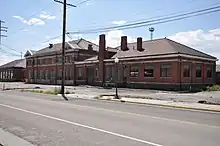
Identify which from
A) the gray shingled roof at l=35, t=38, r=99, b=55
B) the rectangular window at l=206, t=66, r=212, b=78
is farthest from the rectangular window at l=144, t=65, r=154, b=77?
the gray shingled roof at l=35, t=38, r=99, b=55

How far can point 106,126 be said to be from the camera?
415 inches

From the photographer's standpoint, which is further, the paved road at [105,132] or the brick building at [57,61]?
the brick building at [57,61]

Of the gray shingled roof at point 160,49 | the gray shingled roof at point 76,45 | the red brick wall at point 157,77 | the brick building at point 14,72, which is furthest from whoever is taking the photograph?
the brick building at point 14,72

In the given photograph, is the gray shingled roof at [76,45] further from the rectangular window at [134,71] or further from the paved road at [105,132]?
the paved road at [105,132]

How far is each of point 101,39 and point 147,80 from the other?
15098 mm

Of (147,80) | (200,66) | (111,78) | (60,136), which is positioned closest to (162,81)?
(147,80)

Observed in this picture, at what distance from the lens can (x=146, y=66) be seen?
44.5 m

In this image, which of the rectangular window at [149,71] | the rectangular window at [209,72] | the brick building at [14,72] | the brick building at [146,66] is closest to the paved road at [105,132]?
the brick building at [146,66]

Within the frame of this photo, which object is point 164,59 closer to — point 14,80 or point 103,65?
point 103,65

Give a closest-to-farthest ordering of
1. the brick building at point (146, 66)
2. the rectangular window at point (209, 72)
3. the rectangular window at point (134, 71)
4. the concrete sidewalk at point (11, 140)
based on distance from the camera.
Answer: the concrete sidewalk at point (11, 140), the brick building at point (146, 66), the rectangular window at point (134, 71), the rectangular window at point (209, 72)

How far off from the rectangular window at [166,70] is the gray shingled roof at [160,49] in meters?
1.88

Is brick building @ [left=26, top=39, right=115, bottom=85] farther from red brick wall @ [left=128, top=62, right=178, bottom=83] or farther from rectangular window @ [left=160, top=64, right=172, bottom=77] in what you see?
rectangular window @ [left=160, top=64, right=172, bottom=77]

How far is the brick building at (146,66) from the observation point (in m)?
40.9

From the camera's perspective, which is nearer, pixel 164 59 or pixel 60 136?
pixel 60 136
